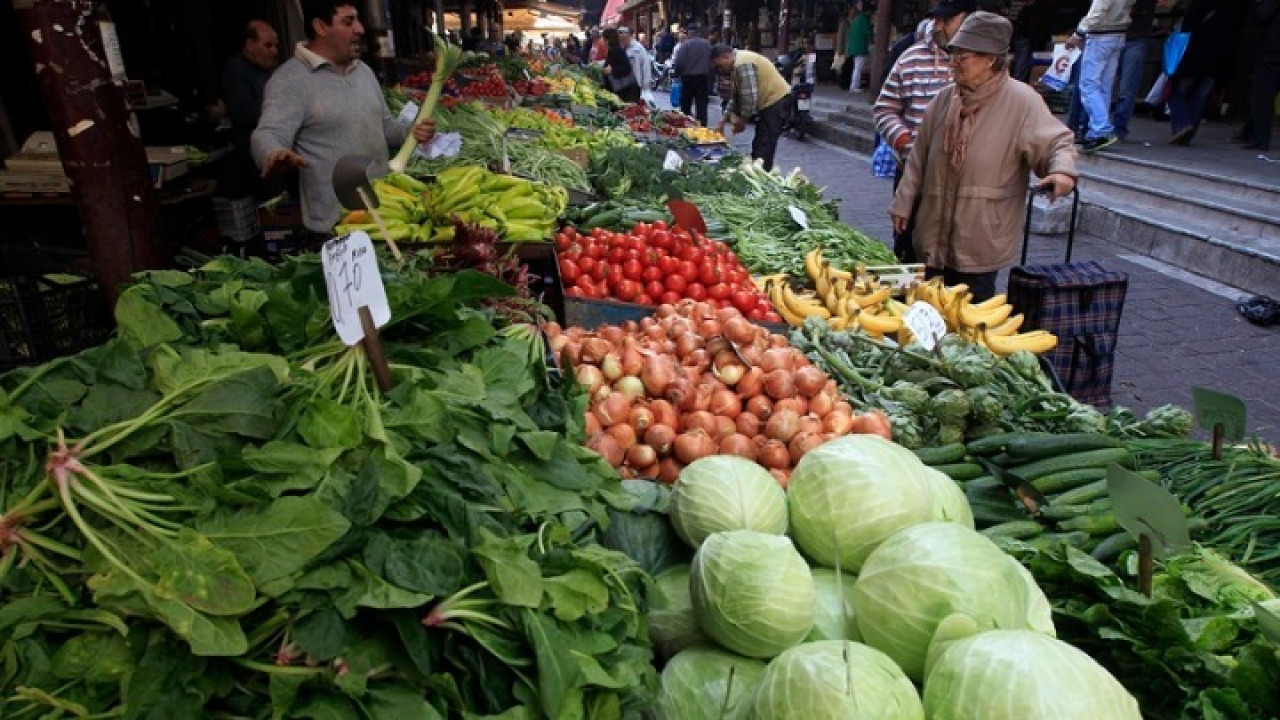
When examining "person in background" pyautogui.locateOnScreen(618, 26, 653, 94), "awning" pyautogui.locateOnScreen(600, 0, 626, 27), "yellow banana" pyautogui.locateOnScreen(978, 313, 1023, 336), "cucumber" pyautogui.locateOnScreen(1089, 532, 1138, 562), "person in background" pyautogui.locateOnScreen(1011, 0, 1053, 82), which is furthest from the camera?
"awning" pyautogui.locateOnScreen(600, 0, 626, 27)

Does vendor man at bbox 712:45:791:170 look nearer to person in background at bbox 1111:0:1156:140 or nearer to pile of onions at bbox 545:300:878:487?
person in background at bbox 1111:0:1156:140

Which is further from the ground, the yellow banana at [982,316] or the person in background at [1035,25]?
the person in background at [1035,25]

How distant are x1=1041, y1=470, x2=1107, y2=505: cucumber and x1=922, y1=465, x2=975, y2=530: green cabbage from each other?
1.31ft

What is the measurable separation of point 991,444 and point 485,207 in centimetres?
291

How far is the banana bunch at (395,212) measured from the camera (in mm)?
4078

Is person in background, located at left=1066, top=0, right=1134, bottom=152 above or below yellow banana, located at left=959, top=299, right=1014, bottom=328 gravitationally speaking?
above

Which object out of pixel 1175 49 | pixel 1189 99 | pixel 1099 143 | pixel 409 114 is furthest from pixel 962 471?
→ pixel 1175 49

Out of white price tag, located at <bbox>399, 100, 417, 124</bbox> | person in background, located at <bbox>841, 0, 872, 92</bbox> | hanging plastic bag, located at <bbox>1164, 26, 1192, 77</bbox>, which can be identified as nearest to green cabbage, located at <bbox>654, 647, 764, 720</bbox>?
white price tag, located at <bbox>399, 100, 417, 124</bbox>

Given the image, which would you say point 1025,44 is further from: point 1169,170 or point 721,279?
point 721,279

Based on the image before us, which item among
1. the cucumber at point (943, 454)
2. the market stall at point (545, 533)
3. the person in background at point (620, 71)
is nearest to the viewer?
the market stall at point (545, 533)

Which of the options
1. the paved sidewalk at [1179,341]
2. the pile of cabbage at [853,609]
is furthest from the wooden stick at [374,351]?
the paved sidewalk at [1179,341]

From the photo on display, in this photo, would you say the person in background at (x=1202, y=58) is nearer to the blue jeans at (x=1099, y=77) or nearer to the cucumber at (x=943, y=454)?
the blue jeans at (x=1099, y=77)

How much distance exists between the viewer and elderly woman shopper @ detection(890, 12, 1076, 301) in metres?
4.24

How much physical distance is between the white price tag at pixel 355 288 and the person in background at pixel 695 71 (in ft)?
46.7
